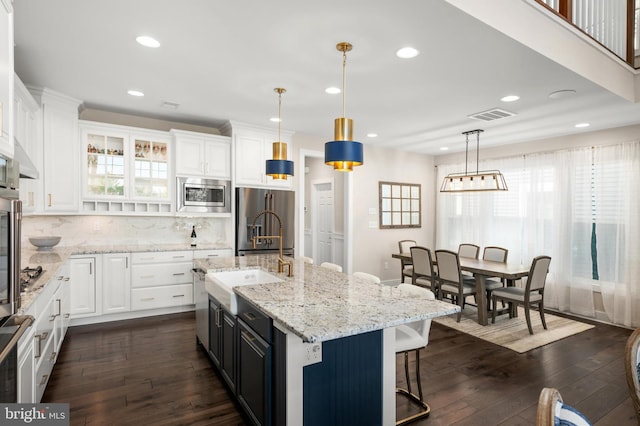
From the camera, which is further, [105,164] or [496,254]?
[496,254]

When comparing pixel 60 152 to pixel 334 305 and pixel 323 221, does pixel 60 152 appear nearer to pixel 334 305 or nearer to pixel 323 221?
pixel 334 305

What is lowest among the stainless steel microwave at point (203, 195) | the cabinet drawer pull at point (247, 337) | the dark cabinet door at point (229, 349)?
the dark cabinet door at point (229, 349)

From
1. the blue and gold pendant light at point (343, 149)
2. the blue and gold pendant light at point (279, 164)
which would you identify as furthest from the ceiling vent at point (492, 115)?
the blue and gold pendant light at point (343, 149)

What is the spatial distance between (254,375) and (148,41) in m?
2.43

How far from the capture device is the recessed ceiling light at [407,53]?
2.61 m

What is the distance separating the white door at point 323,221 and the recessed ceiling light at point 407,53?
4437 millimetres

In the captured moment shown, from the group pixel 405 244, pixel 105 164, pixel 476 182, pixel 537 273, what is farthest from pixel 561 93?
pixel 105 164

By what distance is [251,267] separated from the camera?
10.5 feet

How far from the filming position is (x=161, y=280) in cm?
449

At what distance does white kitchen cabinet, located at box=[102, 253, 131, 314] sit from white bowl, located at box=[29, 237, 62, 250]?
534mm

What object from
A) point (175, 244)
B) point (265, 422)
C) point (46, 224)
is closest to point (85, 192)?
point (46, 224)

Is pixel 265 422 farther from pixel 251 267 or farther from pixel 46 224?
pixel 46 224

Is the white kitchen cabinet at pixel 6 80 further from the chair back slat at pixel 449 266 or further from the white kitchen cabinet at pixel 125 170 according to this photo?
the chair back slat at pixel 449 266

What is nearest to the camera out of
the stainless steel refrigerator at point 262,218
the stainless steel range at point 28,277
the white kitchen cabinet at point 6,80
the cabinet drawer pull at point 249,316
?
the white kitchen cabinet at point 6,80
